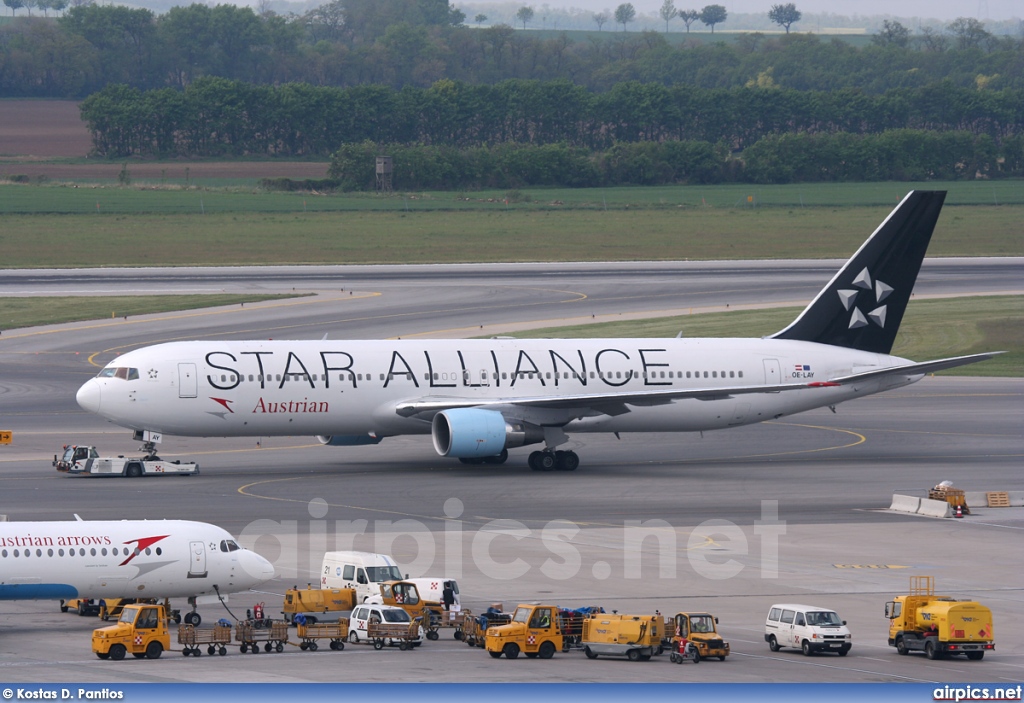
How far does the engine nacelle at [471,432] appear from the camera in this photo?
2196 inches

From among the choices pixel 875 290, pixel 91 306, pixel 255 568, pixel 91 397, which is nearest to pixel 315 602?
pixel 255 568

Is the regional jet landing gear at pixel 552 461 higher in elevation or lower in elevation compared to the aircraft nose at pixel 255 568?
lower

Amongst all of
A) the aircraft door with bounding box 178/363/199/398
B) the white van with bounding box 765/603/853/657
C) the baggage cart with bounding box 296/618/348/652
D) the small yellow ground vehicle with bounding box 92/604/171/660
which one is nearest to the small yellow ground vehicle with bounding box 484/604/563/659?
the baggage cart with bounding box 296/618/348/652

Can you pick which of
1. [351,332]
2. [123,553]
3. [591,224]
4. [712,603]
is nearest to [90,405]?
[123,553]

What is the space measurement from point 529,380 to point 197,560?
81.9 feet

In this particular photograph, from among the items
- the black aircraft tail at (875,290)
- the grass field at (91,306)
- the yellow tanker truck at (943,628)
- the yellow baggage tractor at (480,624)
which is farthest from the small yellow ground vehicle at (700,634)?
the grass field at (91,306)

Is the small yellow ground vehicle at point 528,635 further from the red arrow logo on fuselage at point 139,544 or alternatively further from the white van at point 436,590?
the red arrow logo on fuselage at point 139,544

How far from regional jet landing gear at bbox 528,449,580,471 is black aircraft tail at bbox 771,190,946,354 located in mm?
11268

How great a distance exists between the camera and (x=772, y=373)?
61906mm

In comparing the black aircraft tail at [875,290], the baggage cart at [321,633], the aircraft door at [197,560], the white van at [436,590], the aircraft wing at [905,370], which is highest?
the black aircraft tail at [875,290]

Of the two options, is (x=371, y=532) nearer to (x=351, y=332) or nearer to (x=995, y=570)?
(x=995, y=570)

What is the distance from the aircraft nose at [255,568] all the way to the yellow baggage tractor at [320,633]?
3.75m

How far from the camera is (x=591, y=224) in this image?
548 ft

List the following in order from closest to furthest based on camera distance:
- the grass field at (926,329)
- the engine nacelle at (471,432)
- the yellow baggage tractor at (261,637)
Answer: the yellow baggage tractor at (261,637), the engine nacelle at (471,432), the grass field at (926,329)
